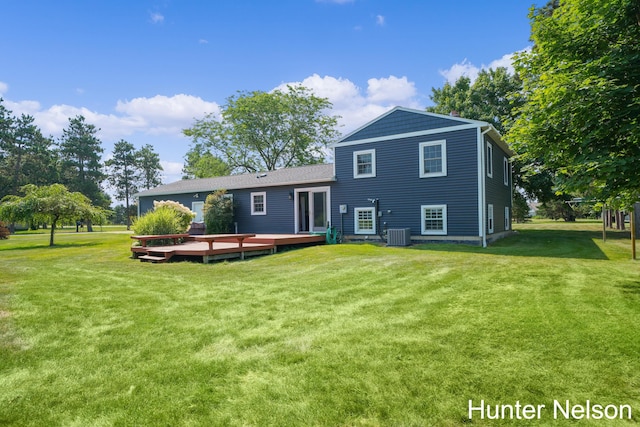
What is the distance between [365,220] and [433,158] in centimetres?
369

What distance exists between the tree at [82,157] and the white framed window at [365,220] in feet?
143

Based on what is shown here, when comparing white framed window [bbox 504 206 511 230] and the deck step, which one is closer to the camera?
the deck step

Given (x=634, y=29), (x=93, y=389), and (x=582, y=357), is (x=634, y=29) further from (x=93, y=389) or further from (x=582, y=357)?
(x=93, y=389)

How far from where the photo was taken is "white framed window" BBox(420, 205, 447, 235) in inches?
525

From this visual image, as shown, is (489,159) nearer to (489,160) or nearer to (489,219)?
(489,160)

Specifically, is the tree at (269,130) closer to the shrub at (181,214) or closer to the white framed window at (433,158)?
the shrub at (181,214)

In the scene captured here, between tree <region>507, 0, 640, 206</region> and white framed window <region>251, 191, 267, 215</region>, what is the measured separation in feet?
42.1

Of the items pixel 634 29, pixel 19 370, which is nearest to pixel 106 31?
pixel 19 370

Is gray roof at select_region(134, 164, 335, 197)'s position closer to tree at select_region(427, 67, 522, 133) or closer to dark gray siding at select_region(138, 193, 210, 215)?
dark gray siding at select_region(138, 193, 210, 215)

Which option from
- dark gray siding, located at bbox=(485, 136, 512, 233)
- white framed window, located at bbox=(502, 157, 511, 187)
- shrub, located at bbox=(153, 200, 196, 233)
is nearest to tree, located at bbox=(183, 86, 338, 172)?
shrub, located at bbox=(153, 200, 196, 233)

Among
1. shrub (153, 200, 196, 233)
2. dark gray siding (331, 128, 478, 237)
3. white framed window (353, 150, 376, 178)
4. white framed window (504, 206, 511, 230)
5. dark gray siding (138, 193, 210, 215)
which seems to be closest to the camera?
dark gray siding (331, 128, 478, 237)

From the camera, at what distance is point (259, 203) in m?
18.0

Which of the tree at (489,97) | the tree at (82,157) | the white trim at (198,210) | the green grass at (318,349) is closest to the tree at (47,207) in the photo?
the white trim at (198,210)

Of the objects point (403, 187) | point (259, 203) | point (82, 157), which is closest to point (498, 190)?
point (403, 187)
